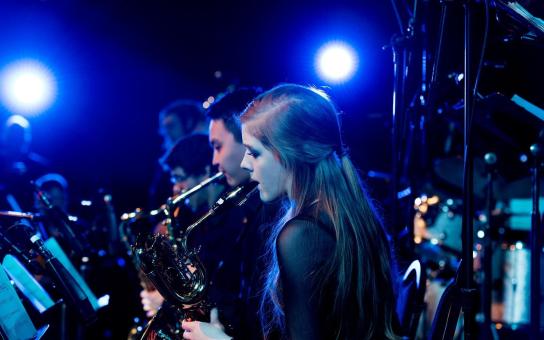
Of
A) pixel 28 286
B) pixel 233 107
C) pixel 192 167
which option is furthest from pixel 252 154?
pixel 192 167

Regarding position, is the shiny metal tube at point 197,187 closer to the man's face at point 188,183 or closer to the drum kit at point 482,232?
the man's face at point 188,183

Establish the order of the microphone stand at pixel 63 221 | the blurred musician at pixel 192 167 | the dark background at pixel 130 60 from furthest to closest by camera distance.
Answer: the dark background at pixel 130 60
the blurred musician at pixel 192 167
the microphone stand at pixel 63 221

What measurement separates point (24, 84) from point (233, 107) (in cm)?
506

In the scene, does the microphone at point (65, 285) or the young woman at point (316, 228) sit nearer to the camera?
the young woman at point (316, 228)

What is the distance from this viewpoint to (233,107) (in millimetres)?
3633

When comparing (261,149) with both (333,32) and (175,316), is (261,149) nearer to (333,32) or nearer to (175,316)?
(175,316)

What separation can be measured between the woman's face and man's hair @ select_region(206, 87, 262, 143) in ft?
4.38

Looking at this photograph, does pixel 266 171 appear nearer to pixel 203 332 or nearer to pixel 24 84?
pixel 203 332

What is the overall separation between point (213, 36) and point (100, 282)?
4.44m

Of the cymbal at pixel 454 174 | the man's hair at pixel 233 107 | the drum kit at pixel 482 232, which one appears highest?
the man's hair at pixel 233 107

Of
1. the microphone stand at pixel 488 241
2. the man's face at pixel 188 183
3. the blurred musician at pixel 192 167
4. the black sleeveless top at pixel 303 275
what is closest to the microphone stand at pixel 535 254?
the microphone stand at pixel 488 241

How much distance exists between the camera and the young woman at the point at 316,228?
194cm

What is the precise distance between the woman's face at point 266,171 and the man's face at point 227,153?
1.22m

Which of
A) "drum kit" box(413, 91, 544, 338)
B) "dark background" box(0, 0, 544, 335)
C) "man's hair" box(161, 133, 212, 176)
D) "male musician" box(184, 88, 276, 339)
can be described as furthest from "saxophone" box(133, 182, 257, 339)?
"dark background" box(0, 0, 544, 335)
